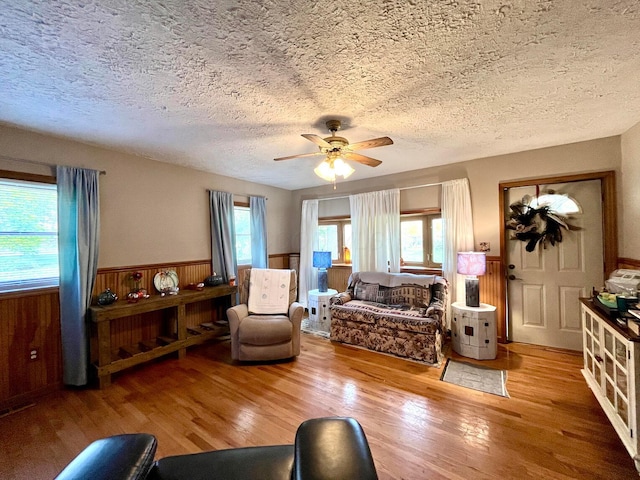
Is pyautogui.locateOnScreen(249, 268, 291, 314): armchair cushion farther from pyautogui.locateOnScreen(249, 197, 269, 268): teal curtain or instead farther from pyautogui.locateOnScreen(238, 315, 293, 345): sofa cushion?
pyautogui.locateOnScreen(249, 197, 269, 268): teal curtain

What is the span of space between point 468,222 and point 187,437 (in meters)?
3.83

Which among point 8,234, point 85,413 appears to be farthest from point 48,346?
point 8,234

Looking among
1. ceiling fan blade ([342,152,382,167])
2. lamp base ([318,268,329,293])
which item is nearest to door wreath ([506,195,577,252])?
ceiling fan blade ([342,152,382,167])

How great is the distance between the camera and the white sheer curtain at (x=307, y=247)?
5070 mm

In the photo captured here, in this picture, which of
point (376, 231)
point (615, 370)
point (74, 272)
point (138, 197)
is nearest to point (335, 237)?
point (376, 231)

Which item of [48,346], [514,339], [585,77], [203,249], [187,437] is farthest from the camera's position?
[203,249]

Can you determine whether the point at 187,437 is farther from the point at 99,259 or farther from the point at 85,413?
the point at 99,259

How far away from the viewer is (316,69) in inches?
64.2

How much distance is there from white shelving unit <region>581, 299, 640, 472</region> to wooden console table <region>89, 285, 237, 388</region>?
3.87m

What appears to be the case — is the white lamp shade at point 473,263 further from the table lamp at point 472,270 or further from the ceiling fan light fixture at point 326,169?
the ceiling fan light fixture at point 326,169

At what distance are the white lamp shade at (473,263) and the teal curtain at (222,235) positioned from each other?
327 cm

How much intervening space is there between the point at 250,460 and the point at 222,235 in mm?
3343

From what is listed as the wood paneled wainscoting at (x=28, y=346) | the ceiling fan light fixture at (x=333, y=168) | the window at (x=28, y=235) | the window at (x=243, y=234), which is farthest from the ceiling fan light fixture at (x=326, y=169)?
the wood paneled wainscoting at (x=28, y=346)

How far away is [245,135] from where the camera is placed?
2.66m
